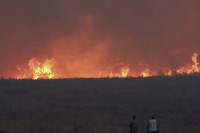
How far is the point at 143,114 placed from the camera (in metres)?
41.3

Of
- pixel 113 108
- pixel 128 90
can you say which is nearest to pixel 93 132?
pixel 113 108

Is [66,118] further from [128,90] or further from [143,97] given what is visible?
[128,90]

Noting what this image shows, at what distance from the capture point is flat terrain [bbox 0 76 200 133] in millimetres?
33259

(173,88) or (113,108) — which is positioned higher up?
(173,88)

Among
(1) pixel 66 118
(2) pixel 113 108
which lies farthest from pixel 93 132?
(2) pixel 113 108

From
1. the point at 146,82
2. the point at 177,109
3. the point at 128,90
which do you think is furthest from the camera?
the point at 146,82

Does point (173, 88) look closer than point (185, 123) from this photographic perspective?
No

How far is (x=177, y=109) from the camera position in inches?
1731

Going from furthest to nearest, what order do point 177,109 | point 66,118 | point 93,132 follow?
point 177,109
point 66,118
point 93,132

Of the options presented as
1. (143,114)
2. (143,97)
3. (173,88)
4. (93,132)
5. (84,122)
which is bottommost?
(93,132)

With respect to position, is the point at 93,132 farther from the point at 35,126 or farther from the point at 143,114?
the point at 143,114

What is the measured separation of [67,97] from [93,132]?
75.4ft

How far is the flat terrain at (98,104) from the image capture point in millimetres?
33259

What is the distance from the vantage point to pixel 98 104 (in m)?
47.0
